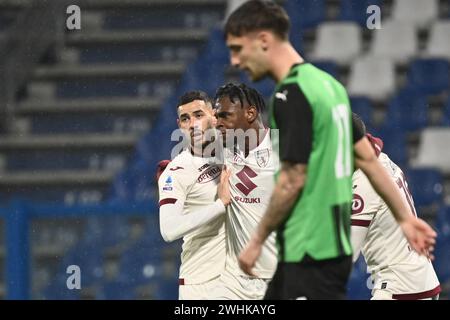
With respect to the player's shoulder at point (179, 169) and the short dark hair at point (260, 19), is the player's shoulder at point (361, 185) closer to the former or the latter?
the player's shoulder at point (179, 169)

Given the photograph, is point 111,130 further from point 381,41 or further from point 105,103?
point 381,41

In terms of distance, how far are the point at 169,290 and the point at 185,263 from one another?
284cm

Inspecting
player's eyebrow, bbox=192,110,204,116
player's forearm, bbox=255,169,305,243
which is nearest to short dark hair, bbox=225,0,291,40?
player's forearm, bbox=255,169,305,243

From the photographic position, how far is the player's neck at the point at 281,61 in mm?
4121

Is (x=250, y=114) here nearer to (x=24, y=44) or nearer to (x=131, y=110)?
(x=131, y=110)

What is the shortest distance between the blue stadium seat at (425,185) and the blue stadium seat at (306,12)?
2554 mm

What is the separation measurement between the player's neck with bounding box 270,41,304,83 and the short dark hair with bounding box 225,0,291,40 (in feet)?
0.13

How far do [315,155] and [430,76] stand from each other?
23.1 ft

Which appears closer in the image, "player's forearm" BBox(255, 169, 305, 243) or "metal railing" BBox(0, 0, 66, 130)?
"player's forearm" BBox(255, 169, 305, 243)

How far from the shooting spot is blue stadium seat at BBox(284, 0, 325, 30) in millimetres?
11716

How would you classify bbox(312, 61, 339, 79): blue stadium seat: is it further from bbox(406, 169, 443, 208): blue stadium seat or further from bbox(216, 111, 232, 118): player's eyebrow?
bbox(216, 111, 232, 118): player's eyebrow

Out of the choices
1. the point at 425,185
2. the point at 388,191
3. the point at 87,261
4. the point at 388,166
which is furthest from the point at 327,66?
the point at 388,191
